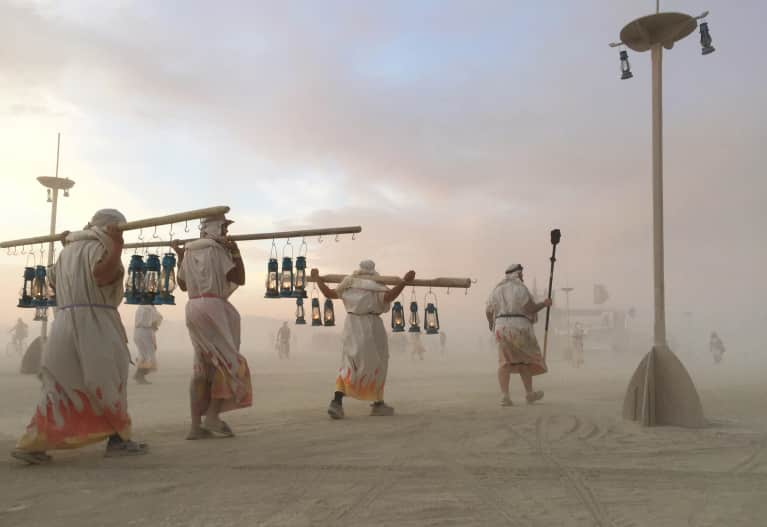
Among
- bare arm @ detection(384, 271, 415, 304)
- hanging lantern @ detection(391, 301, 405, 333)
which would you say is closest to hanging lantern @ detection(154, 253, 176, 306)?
bare arm @ detection(384, 271, 415, 304)

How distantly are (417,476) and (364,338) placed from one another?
4.06 m

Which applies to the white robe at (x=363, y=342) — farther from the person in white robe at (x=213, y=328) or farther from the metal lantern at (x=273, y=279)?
the person in white robe at (x=213, y=328)

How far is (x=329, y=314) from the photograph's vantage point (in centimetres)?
955

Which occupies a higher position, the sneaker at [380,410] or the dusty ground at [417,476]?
the dusty ground at [417,476]

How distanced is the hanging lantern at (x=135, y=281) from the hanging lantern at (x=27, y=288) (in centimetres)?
195

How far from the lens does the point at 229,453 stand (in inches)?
220

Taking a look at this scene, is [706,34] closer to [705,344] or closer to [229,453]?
[229,453]

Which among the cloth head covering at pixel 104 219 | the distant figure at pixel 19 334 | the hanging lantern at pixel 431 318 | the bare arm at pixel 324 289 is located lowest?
the distant figure at pixel 19 334

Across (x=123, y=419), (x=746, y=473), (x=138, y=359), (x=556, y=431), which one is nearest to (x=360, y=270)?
(x=556, y=431)

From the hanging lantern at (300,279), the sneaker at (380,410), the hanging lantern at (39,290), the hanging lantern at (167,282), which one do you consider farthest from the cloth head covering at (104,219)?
the sneaker at (380,410)

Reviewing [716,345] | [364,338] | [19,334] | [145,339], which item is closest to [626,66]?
[364,338]

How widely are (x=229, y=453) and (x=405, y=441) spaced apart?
5.85 ft

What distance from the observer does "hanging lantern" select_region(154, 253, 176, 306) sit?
6.81m

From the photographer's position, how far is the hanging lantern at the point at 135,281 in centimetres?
668
